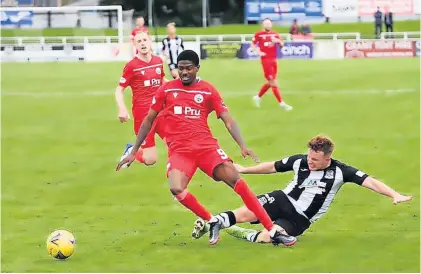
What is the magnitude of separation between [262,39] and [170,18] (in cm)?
4642

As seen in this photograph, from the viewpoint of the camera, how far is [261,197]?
1136 cm

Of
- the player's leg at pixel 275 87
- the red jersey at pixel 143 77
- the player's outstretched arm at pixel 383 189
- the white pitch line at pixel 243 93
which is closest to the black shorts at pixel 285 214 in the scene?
the player's outstretched arm at pixel 383 189

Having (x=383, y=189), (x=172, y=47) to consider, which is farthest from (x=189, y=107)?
(x=172, y=47)

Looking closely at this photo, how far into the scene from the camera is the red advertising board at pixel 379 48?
172 feet

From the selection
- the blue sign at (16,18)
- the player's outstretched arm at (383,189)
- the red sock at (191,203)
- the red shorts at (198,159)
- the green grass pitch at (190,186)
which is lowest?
the green grass pitch at (190,186)

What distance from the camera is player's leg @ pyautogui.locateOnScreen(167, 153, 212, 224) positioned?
10.9 metres

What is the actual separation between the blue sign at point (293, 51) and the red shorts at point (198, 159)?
1655 inches

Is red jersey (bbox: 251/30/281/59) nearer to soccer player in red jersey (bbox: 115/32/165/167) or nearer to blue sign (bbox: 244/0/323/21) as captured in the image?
soccer player in red jersey (bbox: 115/32/165/167)

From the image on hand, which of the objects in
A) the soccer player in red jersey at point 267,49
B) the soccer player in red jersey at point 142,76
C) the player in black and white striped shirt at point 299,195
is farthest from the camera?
the soccer player in red jersey at point 267,49

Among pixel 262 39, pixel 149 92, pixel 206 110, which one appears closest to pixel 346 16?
pixel 262 39

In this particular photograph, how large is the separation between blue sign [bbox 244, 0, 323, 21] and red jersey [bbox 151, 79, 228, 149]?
187ft

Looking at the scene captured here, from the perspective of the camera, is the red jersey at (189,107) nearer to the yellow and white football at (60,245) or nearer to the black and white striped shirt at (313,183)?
the black and white striped shirt at (313,183)

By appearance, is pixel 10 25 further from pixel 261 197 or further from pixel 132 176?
pixel 261 197

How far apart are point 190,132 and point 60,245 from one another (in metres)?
1.98
